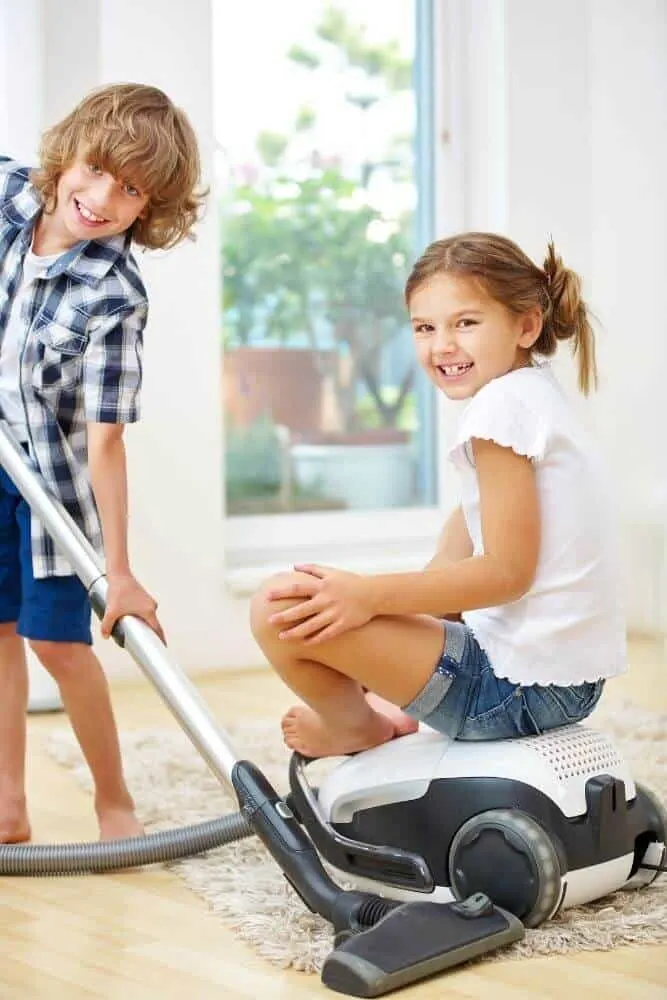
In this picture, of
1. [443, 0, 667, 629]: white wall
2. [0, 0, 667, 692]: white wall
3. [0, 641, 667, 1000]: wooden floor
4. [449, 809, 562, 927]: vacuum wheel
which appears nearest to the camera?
[0, 641, 667, 1000]: wooden floor

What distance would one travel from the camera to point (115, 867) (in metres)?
1.54

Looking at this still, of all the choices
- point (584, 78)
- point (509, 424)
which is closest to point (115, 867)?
point (509, 424)

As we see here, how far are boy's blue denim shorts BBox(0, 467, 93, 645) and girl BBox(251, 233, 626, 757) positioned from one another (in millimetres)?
341

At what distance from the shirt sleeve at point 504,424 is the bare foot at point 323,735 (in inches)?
11.8

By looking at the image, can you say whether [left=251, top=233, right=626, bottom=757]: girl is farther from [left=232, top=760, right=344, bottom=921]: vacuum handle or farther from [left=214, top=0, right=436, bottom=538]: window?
[left=214, top=0, right=436, bottom=538]: window

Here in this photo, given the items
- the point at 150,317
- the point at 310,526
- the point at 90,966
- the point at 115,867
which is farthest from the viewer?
the point at 310,526

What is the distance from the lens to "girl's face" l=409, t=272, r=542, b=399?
1.44m

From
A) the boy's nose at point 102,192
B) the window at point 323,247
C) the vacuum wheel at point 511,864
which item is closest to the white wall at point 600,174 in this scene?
the window at point 323,247

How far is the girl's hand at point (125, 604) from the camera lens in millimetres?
1458

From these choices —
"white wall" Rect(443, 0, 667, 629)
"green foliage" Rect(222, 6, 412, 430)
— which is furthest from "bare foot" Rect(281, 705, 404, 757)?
"white wall" Rect(443, 0, 667, 629)

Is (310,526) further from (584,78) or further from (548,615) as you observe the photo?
(548,615)

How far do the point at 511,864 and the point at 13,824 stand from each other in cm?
67

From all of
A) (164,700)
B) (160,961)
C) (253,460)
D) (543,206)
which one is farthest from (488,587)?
(543,206)

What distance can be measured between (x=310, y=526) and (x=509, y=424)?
1.87 meters
